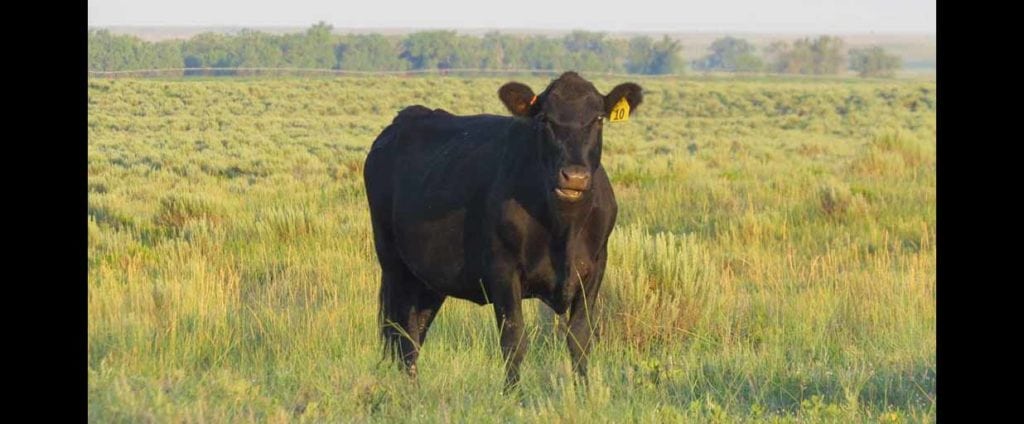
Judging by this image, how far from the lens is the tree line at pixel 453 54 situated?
76750 millimetres

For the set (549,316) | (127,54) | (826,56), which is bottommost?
(549,316)

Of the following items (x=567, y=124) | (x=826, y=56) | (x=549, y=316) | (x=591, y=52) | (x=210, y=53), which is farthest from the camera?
(x=826, y=56)

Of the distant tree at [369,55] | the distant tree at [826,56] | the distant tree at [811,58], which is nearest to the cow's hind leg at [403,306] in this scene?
the distant tree at [369,55]

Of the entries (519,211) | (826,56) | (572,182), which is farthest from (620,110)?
(826,56)

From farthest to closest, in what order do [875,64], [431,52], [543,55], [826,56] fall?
[826,56] → [875,64] → [543,55] → [431,52]

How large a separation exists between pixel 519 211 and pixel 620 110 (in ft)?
3.01

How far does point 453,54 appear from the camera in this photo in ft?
327

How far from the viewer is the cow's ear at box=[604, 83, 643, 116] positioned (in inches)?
326

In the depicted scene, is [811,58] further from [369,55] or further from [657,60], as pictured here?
[369,55]

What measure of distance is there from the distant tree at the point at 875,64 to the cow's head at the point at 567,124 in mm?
114342

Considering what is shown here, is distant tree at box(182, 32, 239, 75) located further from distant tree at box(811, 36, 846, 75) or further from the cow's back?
the cow's back

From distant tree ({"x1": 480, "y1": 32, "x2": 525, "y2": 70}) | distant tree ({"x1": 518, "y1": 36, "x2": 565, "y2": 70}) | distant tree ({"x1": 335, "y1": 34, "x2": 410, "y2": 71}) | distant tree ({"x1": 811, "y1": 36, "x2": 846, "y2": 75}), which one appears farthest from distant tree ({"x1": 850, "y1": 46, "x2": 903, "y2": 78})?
distant tree ({"x1": 335, "y1": 34, "x2": 410, "y2": 71})

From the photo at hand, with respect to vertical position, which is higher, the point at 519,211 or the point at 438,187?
the point at 438,187
